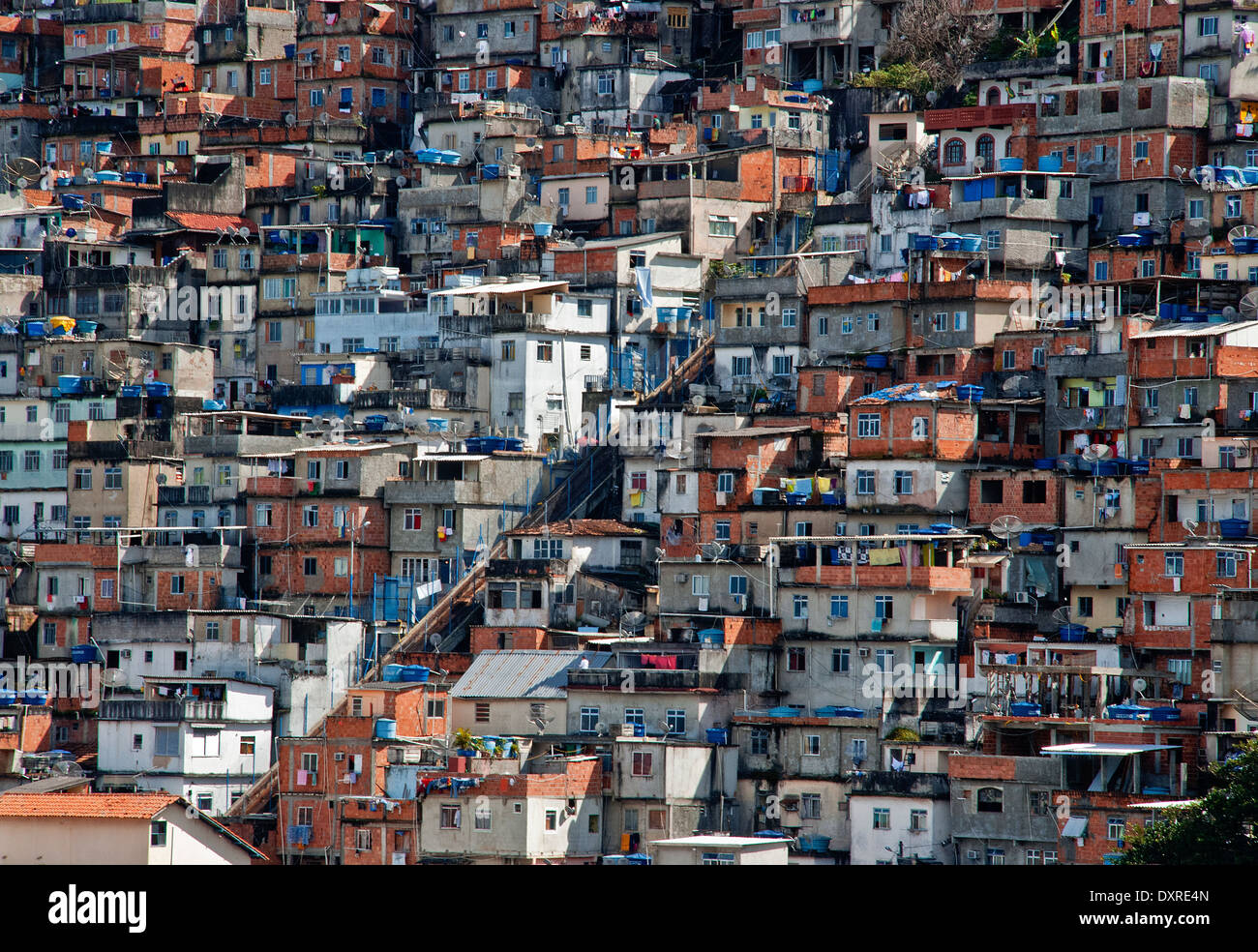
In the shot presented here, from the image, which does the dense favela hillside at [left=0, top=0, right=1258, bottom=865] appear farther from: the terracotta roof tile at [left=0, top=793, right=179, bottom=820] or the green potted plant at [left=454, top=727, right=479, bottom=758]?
the green potted plant at [left=454, top=727, right=479, bottom=758]

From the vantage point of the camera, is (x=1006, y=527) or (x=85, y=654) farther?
(x=85, y=654)

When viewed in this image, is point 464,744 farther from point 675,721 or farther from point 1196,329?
point 1196,329

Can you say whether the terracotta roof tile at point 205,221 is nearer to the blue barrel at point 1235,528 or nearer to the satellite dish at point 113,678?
the satellite dish at point 113,678

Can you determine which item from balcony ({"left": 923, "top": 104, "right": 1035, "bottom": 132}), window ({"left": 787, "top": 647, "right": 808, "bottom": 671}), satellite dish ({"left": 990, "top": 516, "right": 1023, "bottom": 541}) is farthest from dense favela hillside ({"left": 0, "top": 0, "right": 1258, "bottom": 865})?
window ({"left": 787, "top": 647, "right": 808, "bottom": 671})

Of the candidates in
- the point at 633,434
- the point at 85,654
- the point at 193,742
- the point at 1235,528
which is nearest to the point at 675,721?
the point at 193,742

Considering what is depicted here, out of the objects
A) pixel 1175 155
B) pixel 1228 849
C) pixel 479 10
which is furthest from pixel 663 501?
pixel 479 10

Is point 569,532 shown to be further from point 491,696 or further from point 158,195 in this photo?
point 158,195
